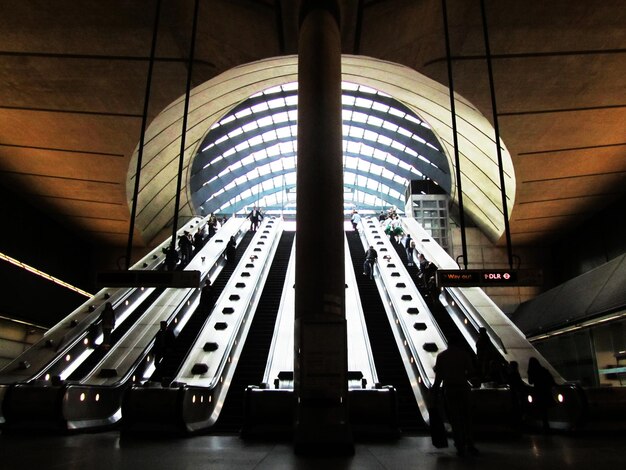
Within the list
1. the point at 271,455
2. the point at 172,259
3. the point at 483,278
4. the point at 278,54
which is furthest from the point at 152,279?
the point at 278,54

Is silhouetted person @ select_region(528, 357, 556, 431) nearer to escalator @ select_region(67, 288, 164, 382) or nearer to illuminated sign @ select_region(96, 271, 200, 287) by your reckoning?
illuminated sign @ select_region(96, 271, 200, 287)

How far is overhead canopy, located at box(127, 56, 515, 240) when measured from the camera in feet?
58.5

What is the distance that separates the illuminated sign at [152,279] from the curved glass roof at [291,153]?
20820mm

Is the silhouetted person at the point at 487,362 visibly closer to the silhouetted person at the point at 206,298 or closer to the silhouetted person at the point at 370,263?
the silhouetted person at the point at 370,263

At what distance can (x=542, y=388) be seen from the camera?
26.2 feet

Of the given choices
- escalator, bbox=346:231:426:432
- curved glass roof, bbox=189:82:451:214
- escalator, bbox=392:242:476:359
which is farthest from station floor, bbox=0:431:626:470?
curved glass roof, bbox=189:82:451:214

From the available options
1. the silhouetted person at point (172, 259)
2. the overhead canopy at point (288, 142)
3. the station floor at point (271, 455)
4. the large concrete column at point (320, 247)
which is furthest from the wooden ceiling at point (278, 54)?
the station floor at point (271, 455)

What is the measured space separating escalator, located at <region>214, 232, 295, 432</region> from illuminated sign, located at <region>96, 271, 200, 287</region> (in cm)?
201

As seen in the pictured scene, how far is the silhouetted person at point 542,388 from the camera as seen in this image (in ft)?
26.0

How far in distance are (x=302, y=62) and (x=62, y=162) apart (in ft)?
37.0

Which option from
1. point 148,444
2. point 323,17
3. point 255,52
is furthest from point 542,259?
point 148,444

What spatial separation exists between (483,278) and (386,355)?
3.93 m

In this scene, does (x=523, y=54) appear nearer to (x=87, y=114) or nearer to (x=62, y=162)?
(x=87, y=114)

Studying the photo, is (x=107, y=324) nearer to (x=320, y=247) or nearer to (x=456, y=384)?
(x=320, y=247)
